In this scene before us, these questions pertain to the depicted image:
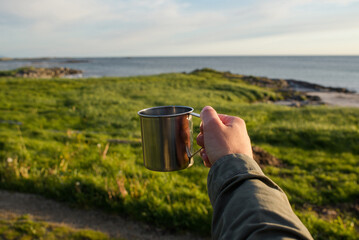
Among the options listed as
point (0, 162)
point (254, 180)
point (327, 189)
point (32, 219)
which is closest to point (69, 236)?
point (32, 219)

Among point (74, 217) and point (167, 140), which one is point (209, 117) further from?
point (74, 217)

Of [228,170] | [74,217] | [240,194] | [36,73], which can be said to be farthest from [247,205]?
[36,73]

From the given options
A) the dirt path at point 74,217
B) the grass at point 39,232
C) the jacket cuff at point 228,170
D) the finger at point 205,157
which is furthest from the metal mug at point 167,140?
the grass at point 39,232

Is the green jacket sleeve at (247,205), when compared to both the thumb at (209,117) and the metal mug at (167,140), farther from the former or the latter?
the metal mug at (167,140)

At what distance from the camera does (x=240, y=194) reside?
1287mm

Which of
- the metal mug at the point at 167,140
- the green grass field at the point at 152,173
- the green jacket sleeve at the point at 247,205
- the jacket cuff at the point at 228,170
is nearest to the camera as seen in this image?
the green jacket sleeve at the point at 247,205

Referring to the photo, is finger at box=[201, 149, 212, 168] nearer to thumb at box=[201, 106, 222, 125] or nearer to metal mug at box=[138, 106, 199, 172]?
metal mug at box=[138, 106, 199, 172]

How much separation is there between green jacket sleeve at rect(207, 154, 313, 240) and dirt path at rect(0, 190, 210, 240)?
3.65 metres

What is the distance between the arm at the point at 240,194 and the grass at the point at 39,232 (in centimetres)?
378

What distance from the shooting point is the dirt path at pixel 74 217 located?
4.77 metres

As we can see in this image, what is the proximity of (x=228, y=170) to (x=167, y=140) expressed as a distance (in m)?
0.53

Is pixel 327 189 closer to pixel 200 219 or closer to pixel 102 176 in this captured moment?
pixel 200 219

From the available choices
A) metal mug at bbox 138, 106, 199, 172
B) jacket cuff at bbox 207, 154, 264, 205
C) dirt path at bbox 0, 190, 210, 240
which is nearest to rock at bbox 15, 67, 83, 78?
dirt path at bbox 0, 190, 210, 240

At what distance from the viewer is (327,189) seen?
21.2ft
